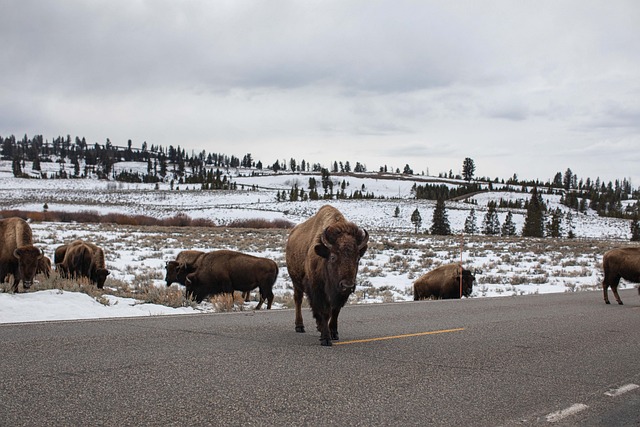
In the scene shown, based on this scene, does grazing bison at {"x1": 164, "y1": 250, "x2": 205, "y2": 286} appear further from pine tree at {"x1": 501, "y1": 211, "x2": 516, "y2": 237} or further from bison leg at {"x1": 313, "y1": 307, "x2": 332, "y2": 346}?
pine tree at {"x1": 501, "y1": 211, "x2": 516, "y2": 237}

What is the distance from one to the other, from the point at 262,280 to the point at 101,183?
168 meters

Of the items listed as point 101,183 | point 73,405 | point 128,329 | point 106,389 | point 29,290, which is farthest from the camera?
point 101,183

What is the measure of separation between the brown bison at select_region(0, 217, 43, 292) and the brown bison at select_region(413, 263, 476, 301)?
1040cm

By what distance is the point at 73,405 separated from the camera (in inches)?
166

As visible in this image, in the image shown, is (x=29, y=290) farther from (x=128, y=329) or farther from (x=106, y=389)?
(x=106, y=389)

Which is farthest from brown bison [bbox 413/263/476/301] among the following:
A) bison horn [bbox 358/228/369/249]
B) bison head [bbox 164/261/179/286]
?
bison horn [bbox 358/228/369/249]

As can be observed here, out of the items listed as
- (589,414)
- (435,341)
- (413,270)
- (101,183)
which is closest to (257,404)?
(589,414)

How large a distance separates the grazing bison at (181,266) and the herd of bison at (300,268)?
0.09ft

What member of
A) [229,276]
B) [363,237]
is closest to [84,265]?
[229,276]

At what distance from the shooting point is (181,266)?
599 inches

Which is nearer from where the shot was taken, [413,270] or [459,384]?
[459,384]

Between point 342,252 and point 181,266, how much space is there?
9550 millimetres

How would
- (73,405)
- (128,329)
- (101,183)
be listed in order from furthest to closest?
(101,183)
(128,329)
(73,405)

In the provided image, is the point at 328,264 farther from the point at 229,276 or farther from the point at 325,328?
the point at 229,276
